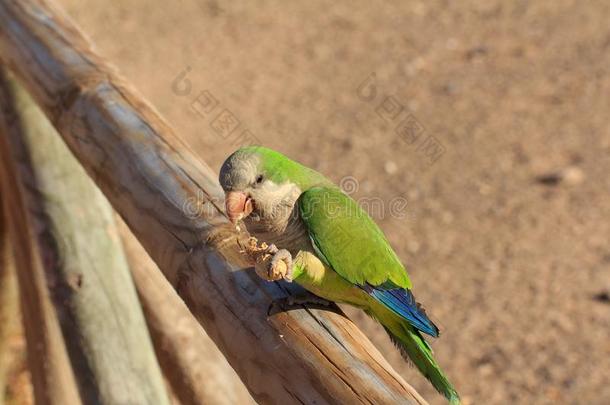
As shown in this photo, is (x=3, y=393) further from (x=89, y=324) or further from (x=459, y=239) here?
(x=459, y=239)

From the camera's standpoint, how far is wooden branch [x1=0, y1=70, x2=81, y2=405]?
322 cm

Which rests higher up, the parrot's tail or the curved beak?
the curved beak

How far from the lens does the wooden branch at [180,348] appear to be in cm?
324

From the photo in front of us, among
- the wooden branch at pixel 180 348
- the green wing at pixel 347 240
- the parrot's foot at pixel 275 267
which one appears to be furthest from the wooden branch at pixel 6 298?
the parrot's foot at pixel 275 267

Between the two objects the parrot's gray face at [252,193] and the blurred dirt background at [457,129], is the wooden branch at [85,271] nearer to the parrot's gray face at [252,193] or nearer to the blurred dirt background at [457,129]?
the parrot's gray face at [252,193]

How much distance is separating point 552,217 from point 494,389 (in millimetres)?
1510

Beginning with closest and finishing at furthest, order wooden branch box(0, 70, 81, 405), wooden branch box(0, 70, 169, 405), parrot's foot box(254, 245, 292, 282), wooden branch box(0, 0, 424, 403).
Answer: wooden branch box(0, 0, 424, 403) → parrot's foot box(254, 245, 292, 282) → wooden branch box(0, 70, 169, 405) → wooden branch box(0, 70, 81, 405)

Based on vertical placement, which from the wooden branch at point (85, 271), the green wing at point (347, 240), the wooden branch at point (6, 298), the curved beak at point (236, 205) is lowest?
the wooden branch at point (6, 298)

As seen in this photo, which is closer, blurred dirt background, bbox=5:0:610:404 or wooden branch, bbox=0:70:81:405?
wooden branch, bbox=0:70:81:405

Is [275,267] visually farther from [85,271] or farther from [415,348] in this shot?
[85,271]

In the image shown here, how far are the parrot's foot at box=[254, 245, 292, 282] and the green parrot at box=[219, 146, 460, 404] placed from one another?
0.20 ft

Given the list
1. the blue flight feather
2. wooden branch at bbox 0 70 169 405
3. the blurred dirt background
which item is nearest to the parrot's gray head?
the blue flight feather

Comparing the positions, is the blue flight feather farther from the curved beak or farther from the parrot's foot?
the curved beak

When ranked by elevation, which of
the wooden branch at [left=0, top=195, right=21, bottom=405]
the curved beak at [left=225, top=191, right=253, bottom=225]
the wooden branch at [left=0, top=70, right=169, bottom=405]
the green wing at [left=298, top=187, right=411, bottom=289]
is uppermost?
the curved beak at [left=225, top=191, right=253, bottom=225]
